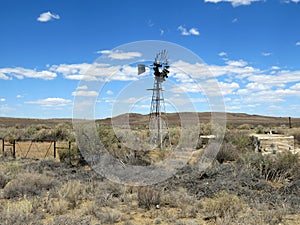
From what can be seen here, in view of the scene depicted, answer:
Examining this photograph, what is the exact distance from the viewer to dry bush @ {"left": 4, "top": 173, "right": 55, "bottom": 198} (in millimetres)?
10914

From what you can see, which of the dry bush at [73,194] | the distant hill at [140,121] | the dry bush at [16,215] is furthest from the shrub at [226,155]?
the dry bush at [16,215]

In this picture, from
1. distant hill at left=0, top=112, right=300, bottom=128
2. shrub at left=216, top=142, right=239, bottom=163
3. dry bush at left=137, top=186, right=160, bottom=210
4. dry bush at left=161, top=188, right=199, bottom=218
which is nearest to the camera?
dry bush at left=161, top=188, right=199, bottom=218

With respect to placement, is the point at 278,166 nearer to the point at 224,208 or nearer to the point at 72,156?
the point at 224,208

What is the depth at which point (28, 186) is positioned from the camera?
37.3ft

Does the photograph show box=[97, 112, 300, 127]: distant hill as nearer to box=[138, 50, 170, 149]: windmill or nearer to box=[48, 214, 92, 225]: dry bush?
box=[138, 50, 170, 149]: windmill

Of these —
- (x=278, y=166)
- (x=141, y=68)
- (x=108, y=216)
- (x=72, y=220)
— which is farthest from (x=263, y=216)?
(x=141, y=68)

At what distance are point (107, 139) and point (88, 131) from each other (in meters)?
1.27

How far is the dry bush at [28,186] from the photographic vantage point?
10.9 m

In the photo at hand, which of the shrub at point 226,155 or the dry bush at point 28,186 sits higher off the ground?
the shrub at point 226,155

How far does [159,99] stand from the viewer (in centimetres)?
1688

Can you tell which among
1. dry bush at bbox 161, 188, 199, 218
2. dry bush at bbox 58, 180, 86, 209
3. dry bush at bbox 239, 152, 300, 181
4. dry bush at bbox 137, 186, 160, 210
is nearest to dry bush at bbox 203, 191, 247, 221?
dry bush at bbox 161, 188, 199, 218

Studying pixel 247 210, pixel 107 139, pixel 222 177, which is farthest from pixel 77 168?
pixel 247 210

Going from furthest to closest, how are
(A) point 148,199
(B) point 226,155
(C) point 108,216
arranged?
(B) point 226,155 → (A) point 148,199 → (C) point 108,216

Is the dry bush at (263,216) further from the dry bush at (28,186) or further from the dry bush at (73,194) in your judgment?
the dry bush at (28,186)
